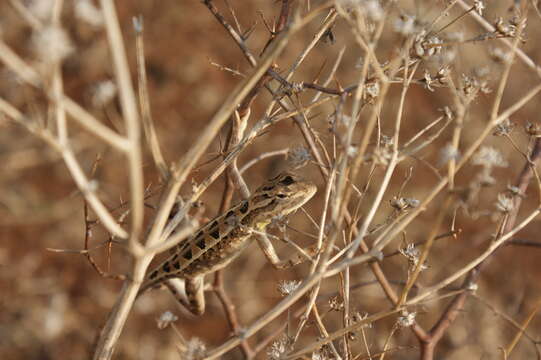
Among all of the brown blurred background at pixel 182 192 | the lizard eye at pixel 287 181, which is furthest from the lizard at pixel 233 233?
the brown blurred background at pixel 182 192

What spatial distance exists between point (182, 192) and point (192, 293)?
9.86 feet

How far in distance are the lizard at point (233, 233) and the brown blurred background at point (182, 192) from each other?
2423mm

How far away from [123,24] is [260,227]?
6982mm

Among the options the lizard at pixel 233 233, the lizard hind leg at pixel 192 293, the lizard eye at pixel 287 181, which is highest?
the lizard eye at pixel 287 181

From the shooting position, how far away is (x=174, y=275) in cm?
436

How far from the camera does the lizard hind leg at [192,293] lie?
4.65 meters

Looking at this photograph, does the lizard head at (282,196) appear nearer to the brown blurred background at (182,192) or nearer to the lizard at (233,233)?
the lizard at (233,233)

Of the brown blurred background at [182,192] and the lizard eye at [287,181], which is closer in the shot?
the lizard eye at [287,181]

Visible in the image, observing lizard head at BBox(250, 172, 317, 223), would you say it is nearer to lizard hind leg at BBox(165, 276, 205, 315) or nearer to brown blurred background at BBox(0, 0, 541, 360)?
lizard hind leg at BBox(165, 276, 205, 315)

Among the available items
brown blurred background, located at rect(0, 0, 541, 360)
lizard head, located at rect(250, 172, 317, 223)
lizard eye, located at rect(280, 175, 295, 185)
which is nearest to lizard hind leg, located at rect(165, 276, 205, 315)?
lizard head, located at rect(250, 172, 317, 223)

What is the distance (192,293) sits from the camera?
15.3 feet

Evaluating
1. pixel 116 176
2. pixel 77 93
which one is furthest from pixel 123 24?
pixel 116 176

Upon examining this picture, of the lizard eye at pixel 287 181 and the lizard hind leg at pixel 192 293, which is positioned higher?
the lizard eye at pixel 287 181

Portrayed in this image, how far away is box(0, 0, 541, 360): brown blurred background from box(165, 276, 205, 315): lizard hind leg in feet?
7.00
